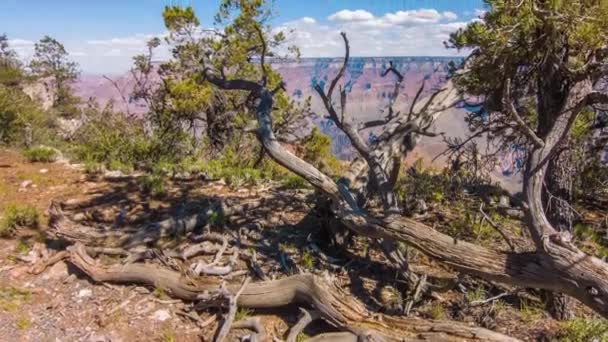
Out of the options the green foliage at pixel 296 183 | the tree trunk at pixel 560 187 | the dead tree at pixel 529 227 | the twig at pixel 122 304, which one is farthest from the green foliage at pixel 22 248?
the tree trunk at pixel 560 187

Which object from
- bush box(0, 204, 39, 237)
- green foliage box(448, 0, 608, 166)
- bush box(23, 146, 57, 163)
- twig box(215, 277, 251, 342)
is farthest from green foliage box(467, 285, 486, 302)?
bush box(23, 146, 57, 163)

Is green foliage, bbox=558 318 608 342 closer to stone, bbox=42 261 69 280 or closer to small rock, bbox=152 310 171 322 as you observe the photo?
small rock, bbox=152 310 171 322

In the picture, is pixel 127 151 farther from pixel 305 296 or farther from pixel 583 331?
pixel 583 331

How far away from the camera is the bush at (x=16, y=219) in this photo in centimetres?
476

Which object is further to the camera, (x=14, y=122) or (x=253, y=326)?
(x=14, y=122)

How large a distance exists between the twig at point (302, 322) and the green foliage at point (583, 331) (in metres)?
1.73

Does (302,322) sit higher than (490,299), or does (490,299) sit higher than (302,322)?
(490,299)

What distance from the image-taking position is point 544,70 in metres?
3.43

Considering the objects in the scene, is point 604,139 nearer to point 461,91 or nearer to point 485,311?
point 461,91

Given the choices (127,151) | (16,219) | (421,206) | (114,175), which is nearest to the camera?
(16,219)

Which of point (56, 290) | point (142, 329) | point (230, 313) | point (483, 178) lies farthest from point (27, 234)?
point (483, 178)

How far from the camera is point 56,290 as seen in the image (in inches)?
153

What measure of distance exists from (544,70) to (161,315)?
143 inches

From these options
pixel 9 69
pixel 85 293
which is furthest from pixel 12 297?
pixel 9 69
